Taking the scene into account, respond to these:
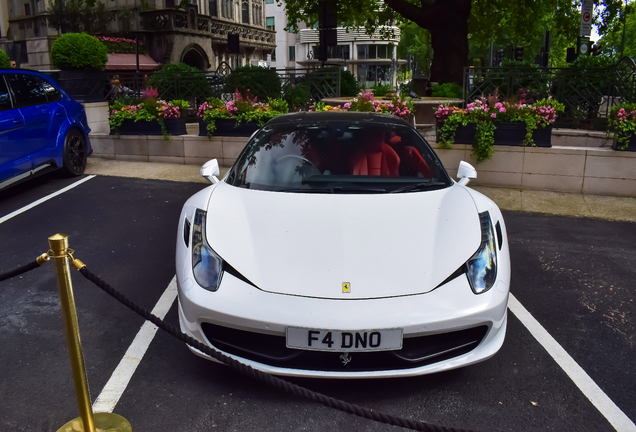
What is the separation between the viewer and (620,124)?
7.66 m

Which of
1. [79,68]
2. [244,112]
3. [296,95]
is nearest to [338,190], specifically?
[244,112]

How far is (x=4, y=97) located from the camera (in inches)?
285

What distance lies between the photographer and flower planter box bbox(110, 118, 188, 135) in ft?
32.9

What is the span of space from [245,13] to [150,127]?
48.2 m

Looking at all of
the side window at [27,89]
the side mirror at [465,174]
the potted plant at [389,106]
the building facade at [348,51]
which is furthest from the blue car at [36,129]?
the building facade at [348,51]

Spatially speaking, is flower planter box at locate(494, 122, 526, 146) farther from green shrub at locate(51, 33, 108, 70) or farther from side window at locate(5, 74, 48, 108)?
green shrub at locate(51, 33, 108, 70)

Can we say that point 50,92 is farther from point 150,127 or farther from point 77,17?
point 77,17

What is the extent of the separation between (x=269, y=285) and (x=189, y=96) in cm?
1043

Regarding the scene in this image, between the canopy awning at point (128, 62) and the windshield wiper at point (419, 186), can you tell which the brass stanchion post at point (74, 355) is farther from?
the canopy awning at point (128, 62)

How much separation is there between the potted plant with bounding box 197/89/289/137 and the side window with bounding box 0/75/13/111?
317cm

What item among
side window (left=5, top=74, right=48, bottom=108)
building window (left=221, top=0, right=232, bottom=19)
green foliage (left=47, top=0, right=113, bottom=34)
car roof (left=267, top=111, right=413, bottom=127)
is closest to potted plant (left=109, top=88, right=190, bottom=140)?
side window (left=5, top=74, right=48, bottom=108)

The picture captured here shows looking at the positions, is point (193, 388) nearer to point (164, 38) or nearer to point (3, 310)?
point (3, 310)

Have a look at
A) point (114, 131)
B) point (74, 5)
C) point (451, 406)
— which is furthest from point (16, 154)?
point (74, 5)

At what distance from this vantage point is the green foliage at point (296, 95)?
39.4ft
